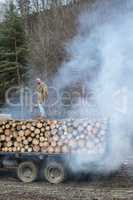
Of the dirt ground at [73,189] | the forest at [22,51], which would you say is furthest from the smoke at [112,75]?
the forest at [22,51]

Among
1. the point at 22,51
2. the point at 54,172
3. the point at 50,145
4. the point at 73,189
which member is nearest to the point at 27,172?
the point at 54,172

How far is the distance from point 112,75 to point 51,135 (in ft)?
7.61

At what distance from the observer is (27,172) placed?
40.7ft

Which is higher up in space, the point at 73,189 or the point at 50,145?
the point at 50,145

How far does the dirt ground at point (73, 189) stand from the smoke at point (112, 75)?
494 millimetres

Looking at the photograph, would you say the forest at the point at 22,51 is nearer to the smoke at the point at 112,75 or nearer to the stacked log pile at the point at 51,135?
the smoke at the point at 112,75

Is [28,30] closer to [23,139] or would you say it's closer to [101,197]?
[23,139]

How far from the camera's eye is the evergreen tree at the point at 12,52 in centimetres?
2744

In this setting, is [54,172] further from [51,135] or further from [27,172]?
[51,135]

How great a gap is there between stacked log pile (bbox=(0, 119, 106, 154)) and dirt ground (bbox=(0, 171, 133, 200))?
90cm

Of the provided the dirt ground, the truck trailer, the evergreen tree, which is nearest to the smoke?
the truck trailer

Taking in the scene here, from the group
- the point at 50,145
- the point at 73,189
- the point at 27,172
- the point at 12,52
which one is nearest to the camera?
the point at 73,189

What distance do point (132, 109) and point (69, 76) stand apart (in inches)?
141

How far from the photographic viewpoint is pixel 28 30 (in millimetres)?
30109
